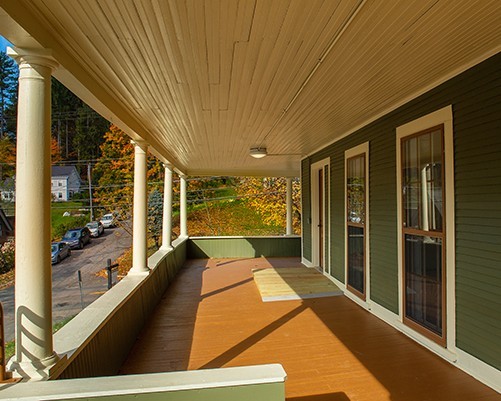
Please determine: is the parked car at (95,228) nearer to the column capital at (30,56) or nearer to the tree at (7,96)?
the tree at (7,96)

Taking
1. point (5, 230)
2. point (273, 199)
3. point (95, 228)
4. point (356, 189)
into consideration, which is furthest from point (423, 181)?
point (95, 228)

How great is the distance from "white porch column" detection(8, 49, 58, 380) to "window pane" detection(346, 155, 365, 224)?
4.14m

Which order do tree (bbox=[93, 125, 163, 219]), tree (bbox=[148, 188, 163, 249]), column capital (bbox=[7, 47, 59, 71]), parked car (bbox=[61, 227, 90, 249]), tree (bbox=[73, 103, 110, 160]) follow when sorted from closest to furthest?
column capital (bbox=[7, 47, 59, 71]) → tree (bbox=[148, 188, 163, 249]) → tree (bbox=[93, 125, 163, 219]) → parked car (bbox=[61, 227, 90, 249]) → tree (bbox=[73, 103, 110, 160])

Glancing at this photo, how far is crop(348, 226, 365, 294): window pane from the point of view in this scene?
4816 mm

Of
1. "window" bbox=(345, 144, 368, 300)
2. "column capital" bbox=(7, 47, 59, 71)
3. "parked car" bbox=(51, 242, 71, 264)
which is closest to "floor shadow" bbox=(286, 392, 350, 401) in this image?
"window" bbox=(345, 144, 368, 300)

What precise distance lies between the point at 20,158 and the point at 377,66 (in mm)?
2685

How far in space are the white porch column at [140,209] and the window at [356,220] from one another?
3.18 metres

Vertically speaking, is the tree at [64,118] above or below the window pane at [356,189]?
above

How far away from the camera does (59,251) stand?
16.5 meters

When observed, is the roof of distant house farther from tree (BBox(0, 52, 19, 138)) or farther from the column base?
the column base

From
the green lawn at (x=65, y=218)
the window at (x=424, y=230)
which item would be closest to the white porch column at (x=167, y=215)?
the window at (x=424, y=230)

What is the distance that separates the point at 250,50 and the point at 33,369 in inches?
96.0

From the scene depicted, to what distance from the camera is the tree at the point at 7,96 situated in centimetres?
1986

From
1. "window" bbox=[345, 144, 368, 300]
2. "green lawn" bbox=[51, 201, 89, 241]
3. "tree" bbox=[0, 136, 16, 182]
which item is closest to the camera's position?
"window" bbox=[345, 144, 368, 300]
